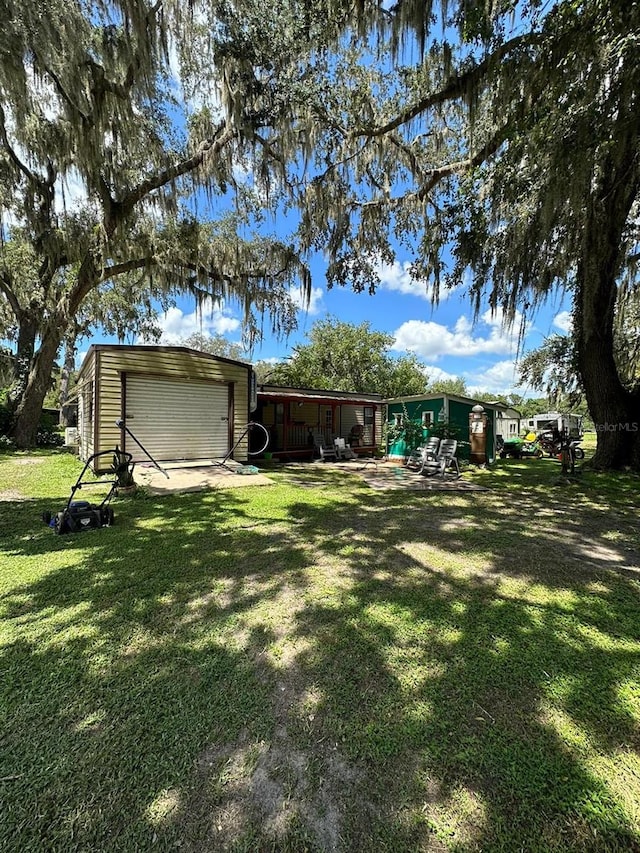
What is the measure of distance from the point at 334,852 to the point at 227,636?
4.06 ft

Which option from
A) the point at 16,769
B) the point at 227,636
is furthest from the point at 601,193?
the point at 16,769

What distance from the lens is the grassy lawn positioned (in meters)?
1.18

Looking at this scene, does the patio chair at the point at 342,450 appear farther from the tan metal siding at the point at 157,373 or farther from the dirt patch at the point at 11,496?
the dirt patch at the point at 11,496

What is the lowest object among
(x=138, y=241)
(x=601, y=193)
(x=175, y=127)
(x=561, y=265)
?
(x=561, y=265)

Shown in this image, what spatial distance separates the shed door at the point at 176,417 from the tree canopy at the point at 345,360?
15.0 m

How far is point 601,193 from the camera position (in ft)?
17.9

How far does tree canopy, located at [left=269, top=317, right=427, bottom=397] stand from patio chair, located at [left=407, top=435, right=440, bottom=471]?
14.2 meters

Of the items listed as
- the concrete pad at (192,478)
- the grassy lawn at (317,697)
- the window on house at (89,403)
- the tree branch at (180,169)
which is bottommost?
the grassy lawn at (317,697)

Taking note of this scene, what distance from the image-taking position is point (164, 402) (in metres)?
8.31

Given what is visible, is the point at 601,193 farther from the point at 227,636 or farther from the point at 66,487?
the point at 66,487

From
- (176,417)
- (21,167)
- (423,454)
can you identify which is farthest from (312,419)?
(21,167)

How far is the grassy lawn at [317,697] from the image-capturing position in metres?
1.18

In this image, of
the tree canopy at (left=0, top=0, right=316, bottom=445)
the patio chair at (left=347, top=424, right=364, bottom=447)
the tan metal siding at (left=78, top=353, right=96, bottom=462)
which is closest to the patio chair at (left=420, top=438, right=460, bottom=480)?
the patio chair at (left=347, top=424, right=364, bottom=447)

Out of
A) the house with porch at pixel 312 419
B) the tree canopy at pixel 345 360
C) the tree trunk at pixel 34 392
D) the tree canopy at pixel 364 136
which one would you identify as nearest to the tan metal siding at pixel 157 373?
the house with porch at pixel 312 419
